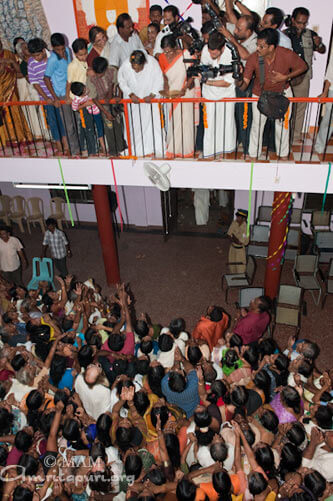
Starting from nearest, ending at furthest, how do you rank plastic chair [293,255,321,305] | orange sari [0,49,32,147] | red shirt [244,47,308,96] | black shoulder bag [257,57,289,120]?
red shirt [244,47,308,96]
black shoulder bag [257,57,289,120]
orange sari [0,49,32,147]
plastic chair [293,255,321,305]

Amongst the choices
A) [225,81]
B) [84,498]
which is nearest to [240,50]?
[225,81]

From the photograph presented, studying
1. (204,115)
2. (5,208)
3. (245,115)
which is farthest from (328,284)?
(5,208)

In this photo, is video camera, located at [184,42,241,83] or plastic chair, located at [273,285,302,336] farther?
plastic chair, located at [273,285,302,336]

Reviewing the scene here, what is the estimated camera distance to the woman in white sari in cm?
545

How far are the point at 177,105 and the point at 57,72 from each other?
6.17 ft

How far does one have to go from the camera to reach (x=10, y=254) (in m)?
7.14

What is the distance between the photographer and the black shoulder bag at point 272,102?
4.78 m

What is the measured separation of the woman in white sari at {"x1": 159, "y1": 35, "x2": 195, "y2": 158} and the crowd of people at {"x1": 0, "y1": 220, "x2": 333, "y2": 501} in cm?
256

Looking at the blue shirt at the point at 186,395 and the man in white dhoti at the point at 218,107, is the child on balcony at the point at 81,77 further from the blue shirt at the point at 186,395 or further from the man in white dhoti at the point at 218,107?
the blue shirt at the point at 186,395

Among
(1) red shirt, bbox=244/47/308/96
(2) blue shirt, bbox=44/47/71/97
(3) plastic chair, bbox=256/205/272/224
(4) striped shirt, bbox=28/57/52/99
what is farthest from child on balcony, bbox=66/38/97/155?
(3) plastic chair, bbox=256/205/272/224

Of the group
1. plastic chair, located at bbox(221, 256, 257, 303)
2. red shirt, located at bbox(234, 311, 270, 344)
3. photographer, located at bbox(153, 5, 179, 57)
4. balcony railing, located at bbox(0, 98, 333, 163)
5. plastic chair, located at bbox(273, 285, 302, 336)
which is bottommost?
plastic chair, located at bbox(221, 256, 257, 303)

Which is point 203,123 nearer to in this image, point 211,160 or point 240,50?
point 211,160

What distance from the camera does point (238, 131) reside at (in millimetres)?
5793

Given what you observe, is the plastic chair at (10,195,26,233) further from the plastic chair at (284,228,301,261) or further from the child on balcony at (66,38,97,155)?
the plastic chair at (284,228,301,261)
